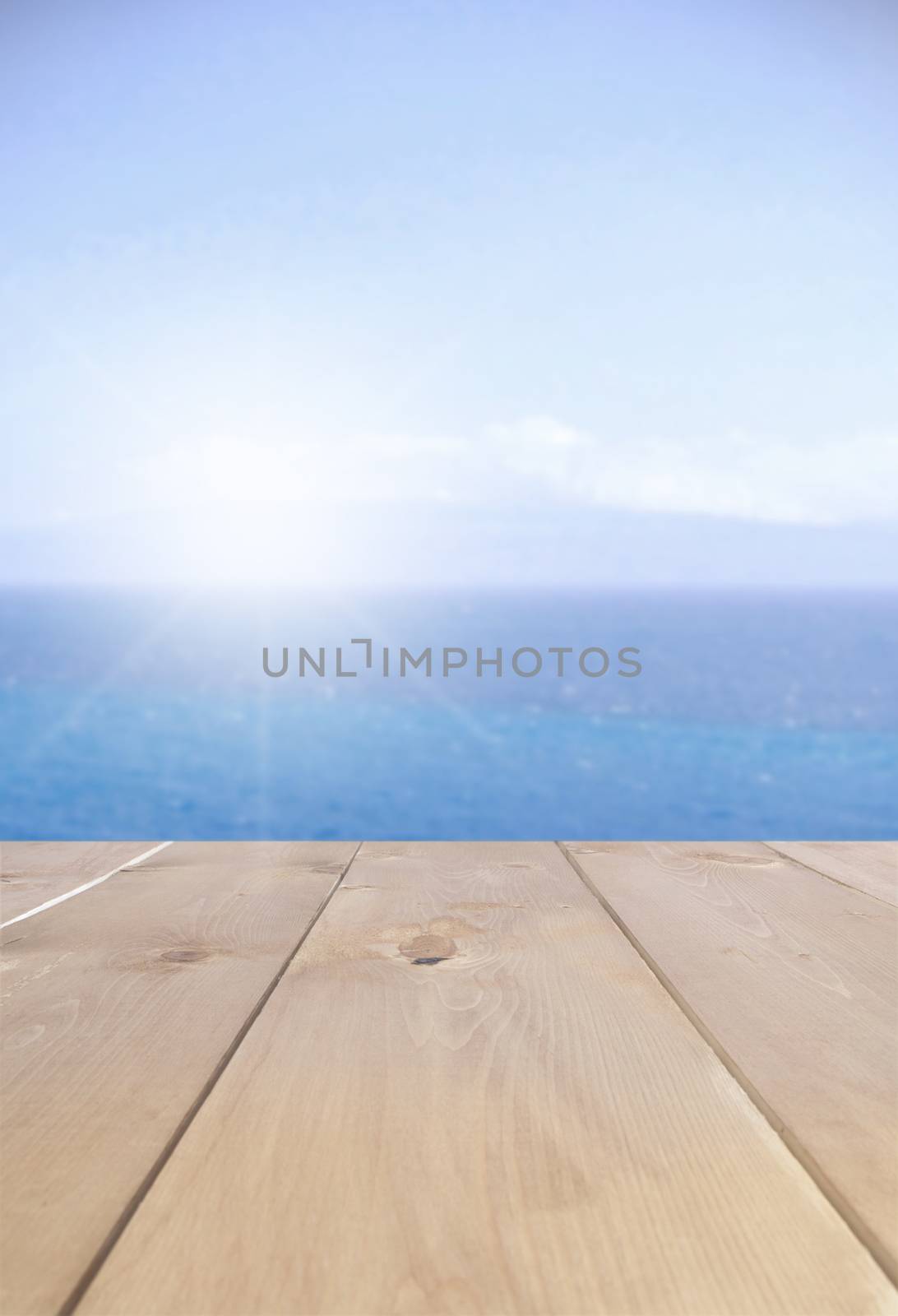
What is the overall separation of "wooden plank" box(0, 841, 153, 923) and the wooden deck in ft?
0.23

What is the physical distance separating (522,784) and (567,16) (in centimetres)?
1036

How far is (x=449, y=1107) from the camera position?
492 mm

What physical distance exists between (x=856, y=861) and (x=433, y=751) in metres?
14.3

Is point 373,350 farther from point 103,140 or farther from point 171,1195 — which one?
point 171,1195

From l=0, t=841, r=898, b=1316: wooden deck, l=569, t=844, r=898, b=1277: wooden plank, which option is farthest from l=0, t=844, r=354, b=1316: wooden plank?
l=569, t=844, r=898, b=1277: wooden plank

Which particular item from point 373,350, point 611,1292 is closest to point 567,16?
point 611,1292

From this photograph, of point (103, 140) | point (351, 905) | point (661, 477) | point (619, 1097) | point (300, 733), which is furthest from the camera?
point (661, 477)

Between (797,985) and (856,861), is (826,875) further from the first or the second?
(797,985)

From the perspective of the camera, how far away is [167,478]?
36062 millimetres

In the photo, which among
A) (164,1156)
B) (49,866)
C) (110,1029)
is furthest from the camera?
(49,866)

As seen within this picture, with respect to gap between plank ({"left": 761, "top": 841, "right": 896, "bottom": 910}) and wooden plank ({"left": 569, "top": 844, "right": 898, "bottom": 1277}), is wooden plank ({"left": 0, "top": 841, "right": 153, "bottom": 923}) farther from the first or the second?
gap between plank ({"left": 761, "top": 841, "right": 896, "bottom": 910})

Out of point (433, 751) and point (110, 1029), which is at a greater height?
point (110, 1029)

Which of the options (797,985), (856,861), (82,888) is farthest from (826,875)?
(82,888)

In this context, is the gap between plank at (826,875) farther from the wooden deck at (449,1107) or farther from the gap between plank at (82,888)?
the gap between plank at (82,888)
